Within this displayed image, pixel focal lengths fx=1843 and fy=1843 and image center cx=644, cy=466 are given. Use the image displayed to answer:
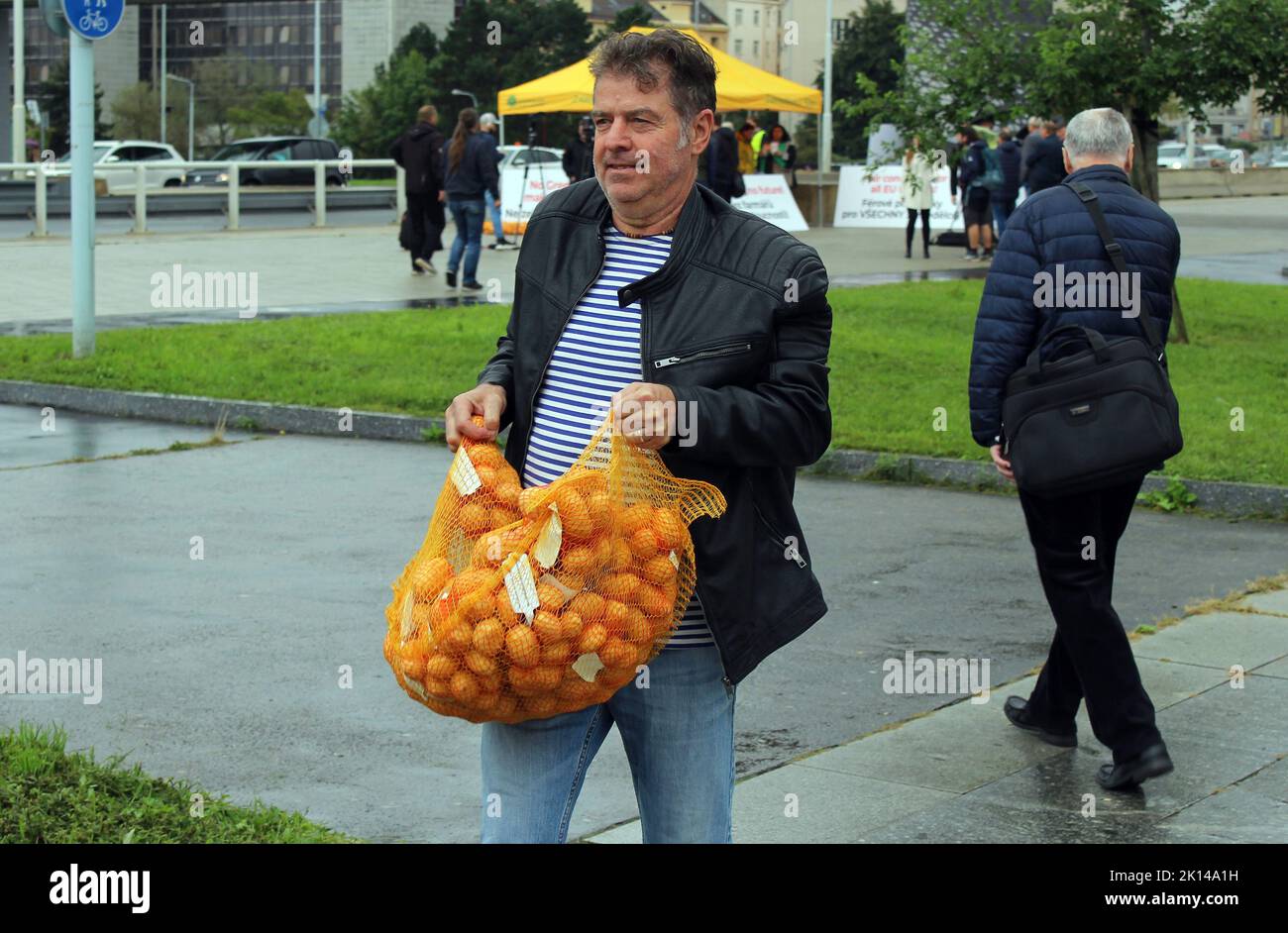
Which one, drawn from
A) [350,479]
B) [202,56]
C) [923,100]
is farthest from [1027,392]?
[202,56]

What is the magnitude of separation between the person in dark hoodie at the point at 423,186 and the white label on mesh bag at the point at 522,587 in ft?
56.4

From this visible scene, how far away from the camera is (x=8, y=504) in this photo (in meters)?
9.12

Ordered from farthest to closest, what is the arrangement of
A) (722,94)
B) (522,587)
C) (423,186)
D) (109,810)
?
(722,94), (423,186), (109,810), (522,587)

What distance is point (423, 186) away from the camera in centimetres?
2041

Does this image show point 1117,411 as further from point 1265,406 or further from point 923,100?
point 923,100

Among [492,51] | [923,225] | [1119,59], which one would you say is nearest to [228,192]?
[923,225]

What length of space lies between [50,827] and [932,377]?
8.98 meters

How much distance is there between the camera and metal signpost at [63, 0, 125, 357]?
1317cm

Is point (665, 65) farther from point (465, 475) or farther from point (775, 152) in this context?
point (775, 152)

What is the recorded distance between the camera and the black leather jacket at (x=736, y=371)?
3.21m

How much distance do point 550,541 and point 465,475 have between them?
27 centimetres

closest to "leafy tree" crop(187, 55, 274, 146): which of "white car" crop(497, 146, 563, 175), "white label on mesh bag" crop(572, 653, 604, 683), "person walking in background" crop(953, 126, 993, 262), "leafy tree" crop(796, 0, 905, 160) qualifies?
"leafy tree" crop(796, 0, 905, 160)

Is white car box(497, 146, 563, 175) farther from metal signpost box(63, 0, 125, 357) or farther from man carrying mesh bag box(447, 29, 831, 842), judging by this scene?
man carrying mesh bag box(447, 29, 831, 842)

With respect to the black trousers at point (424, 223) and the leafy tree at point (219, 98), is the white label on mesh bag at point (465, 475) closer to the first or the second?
the black trousers at point (424, 223)
